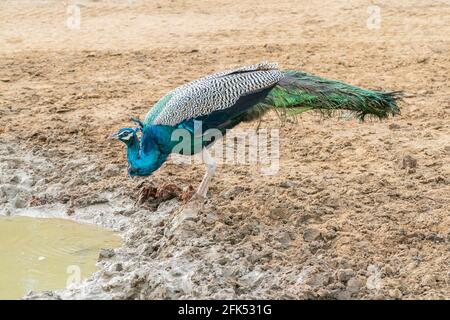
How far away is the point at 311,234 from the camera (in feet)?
22.5

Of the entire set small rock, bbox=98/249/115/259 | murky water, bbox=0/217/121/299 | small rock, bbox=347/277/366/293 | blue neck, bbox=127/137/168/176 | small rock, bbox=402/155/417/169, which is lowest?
murky water, bbox=0/217/121/299

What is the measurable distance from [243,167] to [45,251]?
2.06 metres

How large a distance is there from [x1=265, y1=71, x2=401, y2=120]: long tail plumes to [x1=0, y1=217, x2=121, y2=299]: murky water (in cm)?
183

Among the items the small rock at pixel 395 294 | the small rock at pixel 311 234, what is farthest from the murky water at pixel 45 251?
the small rock at pixel 395 294

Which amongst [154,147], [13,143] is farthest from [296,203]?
[13,143]

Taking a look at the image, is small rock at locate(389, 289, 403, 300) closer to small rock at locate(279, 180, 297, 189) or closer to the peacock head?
small rock at locate(279, 180, 297, 189)

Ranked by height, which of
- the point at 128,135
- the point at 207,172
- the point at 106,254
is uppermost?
the point at 128,135

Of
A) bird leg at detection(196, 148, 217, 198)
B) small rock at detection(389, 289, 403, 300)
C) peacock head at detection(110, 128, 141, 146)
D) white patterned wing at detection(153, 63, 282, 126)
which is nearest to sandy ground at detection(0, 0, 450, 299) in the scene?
small rock at detection(389, 289, 403, 300)

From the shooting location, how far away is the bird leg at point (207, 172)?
7.40 meters

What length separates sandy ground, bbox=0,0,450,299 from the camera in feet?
21.1

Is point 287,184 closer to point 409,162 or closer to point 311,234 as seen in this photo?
point 311,234

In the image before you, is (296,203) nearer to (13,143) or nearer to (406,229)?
(406,229)

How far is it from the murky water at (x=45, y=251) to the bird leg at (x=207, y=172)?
809 mm

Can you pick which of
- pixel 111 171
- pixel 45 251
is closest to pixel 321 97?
pixel 111 171
